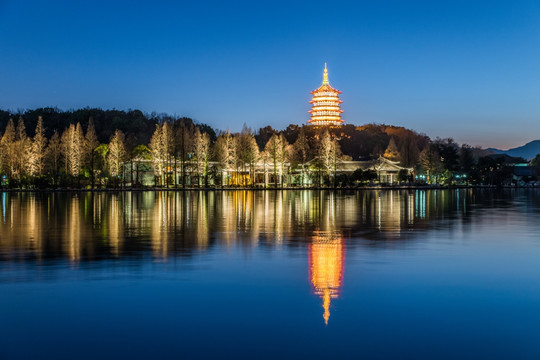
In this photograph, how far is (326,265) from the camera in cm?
1137

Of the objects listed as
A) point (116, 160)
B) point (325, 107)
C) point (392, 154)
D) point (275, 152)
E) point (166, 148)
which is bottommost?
point (116, 160)

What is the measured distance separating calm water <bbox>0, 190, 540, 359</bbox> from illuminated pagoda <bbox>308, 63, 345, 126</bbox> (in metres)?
111

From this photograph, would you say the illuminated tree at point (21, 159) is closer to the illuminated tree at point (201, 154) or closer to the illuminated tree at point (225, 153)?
the illuminated tree at point (201, 154)

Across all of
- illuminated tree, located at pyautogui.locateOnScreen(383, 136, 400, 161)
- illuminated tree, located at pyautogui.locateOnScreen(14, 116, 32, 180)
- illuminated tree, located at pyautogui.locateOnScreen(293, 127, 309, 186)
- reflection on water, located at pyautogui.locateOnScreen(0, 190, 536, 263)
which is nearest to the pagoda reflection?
reflection on water, located at pyautogui.locateOnScreen(0, 190, 536, 263)

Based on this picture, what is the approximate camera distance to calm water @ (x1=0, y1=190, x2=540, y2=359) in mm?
6453

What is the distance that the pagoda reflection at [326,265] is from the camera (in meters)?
8.84

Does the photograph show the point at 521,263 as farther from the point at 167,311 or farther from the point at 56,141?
the point at 56,141

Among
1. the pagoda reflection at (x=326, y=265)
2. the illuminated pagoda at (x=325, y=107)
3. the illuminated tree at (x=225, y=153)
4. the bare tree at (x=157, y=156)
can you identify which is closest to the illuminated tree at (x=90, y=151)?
the bare tree at (x=157, y=156)

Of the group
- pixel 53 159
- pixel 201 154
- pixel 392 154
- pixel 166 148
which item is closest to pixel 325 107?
pixel 392 154

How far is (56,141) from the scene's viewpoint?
68.8 m

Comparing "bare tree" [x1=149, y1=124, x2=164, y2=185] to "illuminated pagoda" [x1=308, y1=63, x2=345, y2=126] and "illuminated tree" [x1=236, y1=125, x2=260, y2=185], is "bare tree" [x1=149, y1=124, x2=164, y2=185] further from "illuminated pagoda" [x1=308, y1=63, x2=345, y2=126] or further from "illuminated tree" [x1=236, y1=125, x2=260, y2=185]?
"illuminated pagoda" [x1=308, y1=63, x2=345, y2=126]

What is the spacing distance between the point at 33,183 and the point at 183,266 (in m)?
57.6

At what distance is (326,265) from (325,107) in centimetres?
11674

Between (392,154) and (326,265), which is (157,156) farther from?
(326,265)
